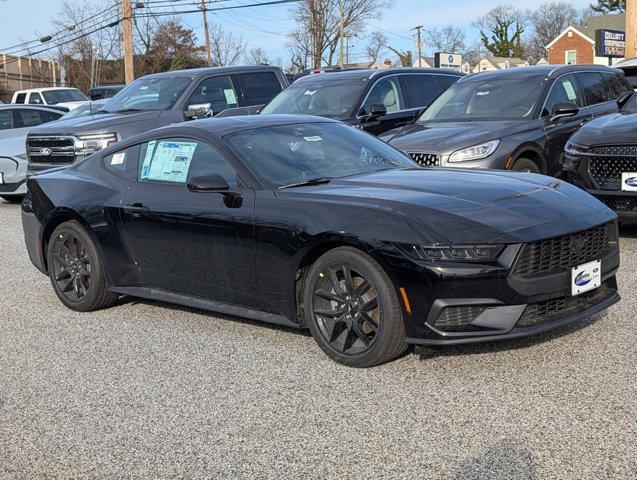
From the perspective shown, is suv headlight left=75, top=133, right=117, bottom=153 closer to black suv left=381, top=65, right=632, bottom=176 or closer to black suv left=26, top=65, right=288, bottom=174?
black suv left=26, top=65, right=288, bottom=174

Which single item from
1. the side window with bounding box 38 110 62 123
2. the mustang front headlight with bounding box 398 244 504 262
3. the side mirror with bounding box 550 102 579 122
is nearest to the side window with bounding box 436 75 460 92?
the side mirror with bounding box 550 102 579 122

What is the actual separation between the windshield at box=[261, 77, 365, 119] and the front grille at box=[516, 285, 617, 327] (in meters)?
6.50

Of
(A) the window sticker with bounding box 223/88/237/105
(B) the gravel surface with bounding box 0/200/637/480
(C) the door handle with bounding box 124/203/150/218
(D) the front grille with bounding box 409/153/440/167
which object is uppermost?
(A) the window sticker with bounding box 223/88/237/105

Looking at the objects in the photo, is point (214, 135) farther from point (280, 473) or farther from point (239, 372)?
point (280, 473)

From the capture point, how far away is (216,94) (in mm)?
12758

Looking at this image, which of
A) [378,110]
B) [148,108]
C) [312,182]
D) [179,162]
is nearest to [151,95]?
[148,108]

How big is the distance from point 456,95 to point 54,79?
54.0 meters

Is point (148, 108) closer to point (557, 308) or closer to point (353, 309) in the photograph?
point (353, 309)

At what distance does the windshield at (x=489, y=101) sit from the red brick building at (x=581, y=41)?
70.8 metres

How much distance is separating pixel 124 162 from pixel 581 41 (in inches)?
3057

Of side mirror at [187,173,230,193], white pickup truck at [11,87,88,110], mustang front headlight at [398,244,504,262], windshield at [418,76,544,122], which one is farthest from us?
white pickup truck at [11,87,88,110]

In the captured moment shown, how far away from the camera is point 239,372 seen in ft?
16.2

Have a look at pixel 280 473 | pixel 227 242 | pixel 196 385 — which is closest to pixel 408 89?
pixel 227 242

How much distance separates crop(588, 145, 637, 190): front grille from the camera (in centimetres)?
787
